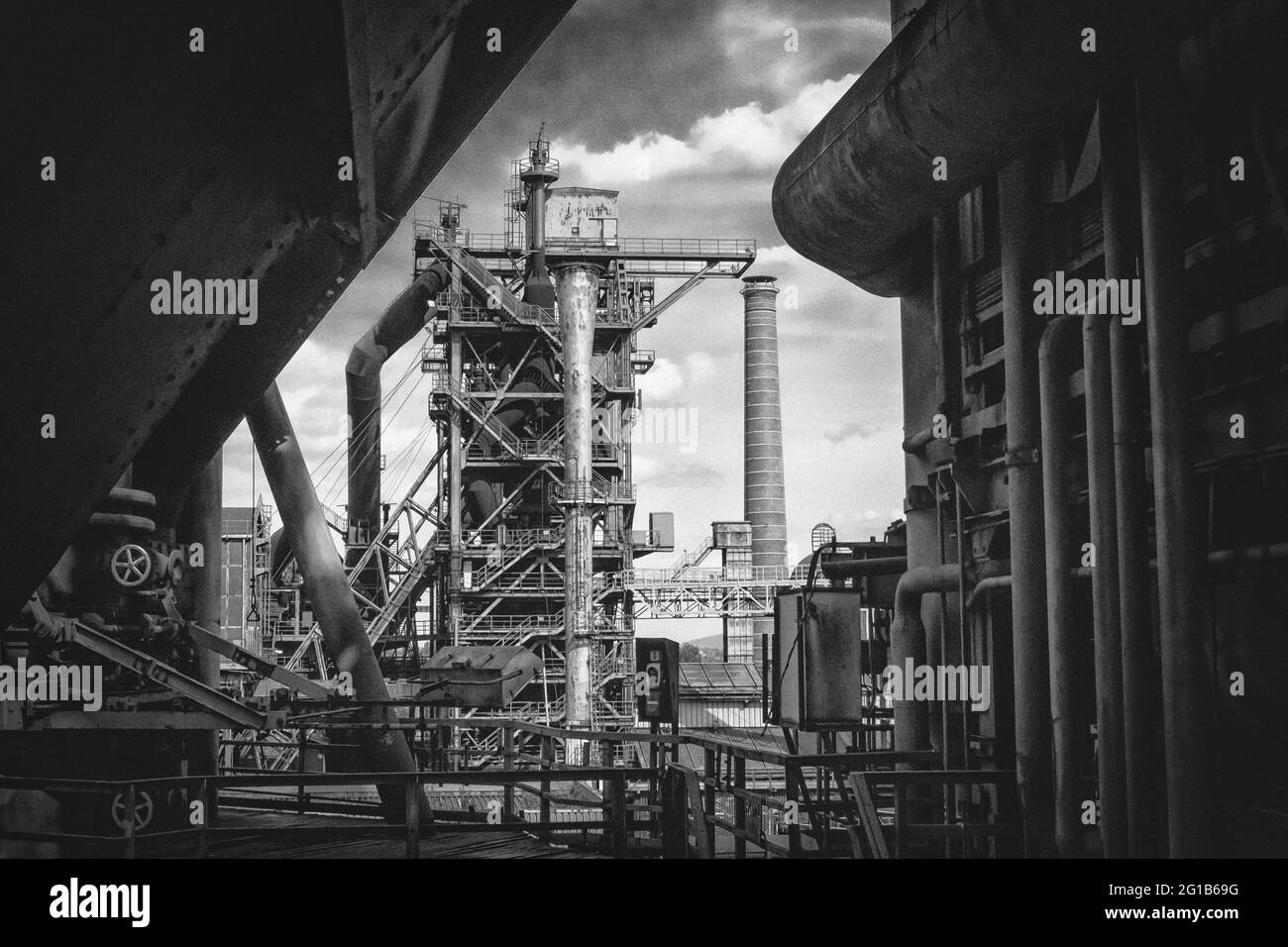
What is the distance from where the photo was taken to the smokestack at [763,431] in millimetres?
36281

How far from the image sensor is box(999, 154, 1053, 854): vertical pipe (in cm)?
Result: 977

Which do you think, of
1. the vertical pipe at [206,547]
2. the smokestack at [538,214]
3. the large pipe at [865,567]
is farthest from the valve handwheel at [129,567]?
the smokestack at [538,214]

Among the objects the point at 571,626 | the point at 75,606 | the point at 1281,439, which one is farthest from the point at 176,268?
the point at 571,626

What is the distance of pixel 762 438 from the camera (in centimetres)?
3731

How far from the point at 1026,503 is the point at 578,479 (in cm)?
2079

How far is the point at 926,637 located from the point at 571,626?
17805mm

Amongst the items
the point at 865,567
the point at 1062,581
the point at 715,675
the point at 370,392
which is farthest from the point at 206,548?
the point at 715,675

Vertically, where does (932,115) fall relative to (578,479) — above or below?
above

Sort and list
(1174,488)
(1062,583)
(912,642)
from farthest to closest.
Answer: (912,642) → (1062,583) → (1174,488)

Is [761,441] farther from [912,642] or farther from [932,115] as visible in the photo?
Answer: [932,115]

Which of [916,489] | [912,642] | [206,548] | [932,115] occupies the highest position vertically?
[932,115]

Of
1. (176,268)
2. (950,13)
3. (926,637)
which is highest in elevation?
(950,13)

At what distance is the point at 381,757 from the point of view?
1372 cm

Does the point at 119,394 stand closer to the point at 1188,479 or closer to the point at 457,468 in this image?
the point at 1188,479
